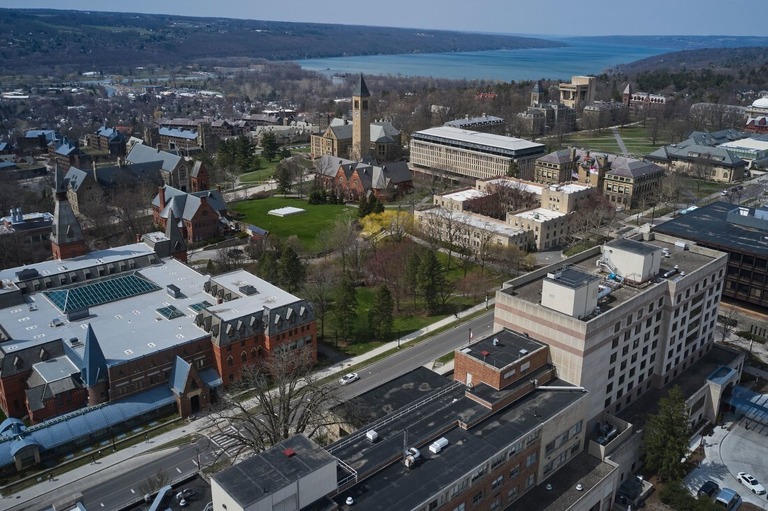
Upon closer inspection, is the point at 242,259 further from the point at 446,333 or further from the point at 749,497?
the point at 749,497

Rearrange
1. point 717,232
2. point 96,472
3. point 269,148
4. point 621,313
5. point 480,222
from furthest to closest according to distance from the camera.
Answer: point 269,148 < point 480,222 < point 717,232 < point 621,313 < point 96,472

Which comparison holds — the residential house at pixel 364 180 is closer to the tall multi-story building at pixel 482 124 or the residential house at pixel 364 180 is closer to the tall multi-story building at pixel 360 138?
the tall multi-story building at pixel 360 138

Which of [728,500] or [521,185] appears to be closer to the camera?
[728,500]

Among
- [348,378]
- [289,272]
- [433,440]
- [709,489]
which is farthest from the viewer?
[289,272]

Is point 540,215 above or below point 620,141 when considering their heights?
below

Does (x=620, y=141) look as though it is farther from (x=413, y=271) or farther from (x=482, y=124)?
(x=413, y=271)

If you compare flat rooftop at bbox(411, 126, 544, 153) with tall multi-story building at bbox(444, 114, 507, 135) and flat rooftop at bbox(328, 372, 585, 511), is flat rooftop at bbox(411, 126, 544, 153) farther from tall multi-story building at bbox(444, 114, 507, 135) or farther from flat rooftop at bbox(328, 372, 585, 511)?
flat rooftop at bbox(328, 372, 585, 511)

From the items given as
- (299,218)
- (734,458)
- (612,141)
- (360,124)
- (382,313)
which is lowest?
(734,458)

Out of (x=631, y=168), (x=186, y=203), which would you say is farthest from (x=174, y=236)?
(x=631, y=168)
